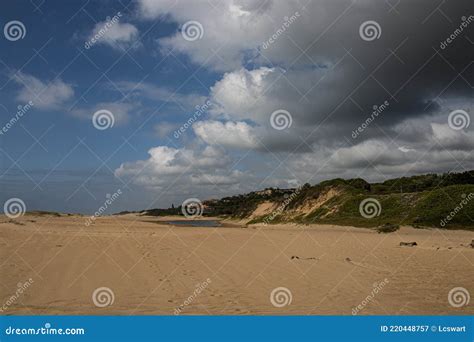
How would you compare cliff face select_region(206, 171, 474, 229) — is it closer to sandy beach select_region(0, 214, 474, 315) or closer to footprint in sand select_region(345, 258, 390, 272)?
sandy beach select_region(0, 214, 474, 315)

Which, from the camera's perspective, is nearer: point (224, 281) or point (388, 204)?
point (224, 281)

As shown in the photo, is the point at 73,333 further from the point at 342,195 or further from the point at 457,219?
the point at 342,195

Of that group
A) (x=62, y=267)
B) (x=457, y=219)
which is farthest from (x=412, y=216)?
(x=62, y=267)

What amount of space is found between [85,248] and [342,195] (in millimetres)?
41484

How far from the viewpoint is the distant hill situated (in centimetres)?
3209

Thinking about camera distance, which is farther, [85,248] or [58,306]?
[85,248]

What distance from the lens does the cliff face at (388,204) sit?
1265 inches

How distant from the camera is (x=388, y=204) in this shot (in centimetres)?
3981

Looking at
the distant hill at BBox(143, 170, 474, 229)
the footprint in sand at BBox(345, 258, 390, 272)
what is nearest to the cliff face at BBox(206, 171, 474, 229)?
the distant hill at BBox(143, 170, 474, 229)

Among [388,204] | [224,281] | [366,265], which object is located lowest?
[224,281]

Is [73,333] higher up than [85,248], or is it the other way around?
[85,248]

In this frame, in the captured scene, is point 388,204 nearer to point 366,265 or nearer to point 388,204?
point 388,204

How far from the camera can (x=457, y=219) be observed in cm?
3088

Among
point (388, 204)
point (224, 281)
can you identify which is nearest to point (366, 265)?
point (224, 281)
